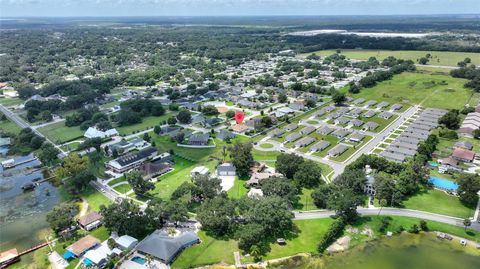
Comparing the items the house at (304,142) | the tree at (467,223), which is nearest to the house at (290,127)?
the house at (304,142)

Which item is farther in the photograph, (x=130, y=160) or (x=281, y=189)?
(x=130, y=160)

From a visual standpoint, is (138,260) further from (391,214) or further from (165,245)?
(391,214)

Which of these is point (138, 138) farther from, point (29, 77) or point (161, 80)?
point (29, 77)

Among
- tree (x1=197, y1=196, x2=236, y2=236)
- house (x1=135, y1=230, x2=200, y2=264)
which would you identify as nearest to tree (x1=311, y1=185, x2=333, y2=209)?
tree (x1=197, y1=196, x2=236, y2=236)

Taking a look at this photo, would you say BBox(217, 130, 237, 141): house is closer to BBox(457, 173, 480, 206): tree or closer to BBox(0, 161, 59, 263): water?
BBox(0, 161, 59, 263): water

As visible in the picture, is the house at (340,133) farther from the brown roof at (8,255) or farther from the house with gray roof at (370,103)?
the brown roof at (8,255)

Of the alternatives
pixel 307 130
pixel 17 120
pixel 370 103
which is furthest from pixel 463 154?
pixel 17 120
